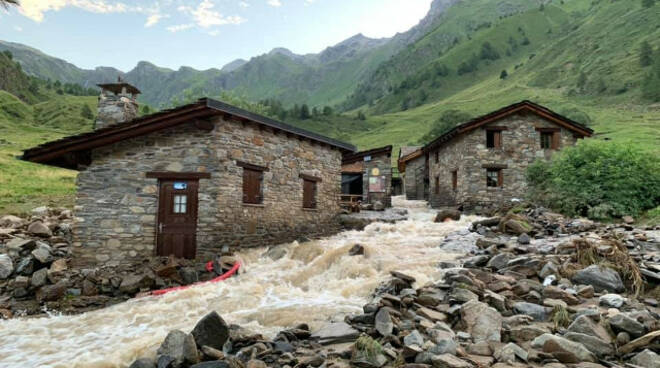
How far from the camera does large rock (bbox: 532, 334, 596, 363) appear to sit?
4.23m

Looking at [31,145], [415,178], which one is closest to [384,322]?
[415,178]

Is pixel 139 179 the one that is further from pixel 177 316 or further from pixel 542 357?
pixel 542 357

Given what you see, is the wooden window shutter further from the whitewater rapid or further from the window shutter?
the whitewater rapid

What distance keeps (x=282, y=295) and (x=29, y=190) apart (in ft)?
75.6

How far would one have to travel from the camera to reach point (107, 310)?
8.12 metres

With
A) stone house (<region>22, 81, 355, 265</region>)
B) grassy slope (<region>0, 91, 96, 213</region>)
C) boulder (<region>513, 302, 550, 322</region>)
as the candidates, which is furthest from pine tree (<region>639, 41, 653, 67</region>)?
grassy slope (<region>0, 91, 96, 213</region>)

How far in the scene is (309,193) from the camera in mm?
14836

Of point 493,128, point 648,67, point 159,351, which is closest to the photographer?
point 159,351

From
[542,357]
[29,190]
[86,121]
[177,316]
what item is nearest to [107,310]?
[177,316]

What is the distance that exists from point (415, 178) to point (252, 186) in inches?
1003

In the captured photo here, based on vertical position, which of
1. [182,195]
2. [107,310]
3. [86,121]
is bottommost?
[107,310]

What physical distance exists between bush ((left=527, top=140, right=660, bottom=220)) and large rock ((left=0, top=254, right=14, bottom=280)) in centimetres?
1833

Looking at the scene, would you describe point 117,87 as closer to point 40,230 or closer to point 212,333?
point 40,230

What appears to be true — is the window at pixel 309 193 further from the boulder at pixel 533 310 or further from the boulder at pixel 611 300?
the boulder at pixel 611 300
